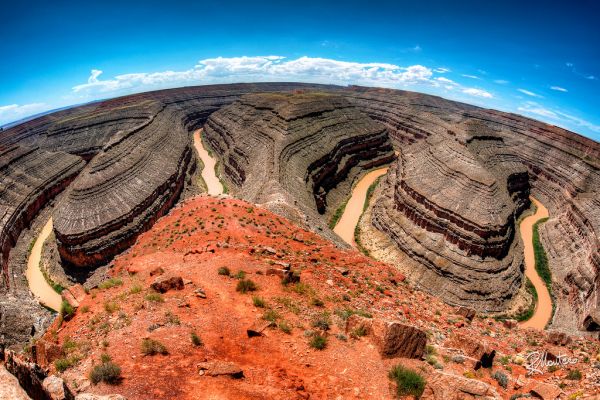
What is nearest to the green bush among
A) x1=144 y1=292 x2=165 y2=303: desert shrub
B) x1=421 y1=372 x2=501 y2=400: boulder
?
x1=144 y1=292 x2=165 y2=303: desert shrub

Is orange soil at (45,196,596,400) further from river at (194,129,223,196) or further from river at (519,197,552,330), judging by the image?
river at (194,129,223,196)

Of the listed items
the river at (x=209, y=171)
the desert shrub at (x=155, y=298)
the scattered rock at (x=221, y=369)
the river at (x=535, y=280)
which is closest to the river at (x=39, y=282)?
the river at (x=209, y=171)

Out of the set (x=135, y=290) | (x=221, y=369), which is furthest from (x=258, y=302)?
(x=135, y=290)

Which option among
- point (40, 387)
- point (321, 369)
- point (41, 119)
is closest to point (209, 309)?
point (321, 369)

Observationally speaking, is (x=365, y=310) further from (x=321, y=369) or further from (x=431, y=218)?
(x=431, y=218)

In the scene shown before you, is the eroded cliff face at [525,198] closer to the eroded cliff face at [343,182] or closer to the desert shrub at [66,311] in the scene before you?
the eroded cliff face at [343,182]
